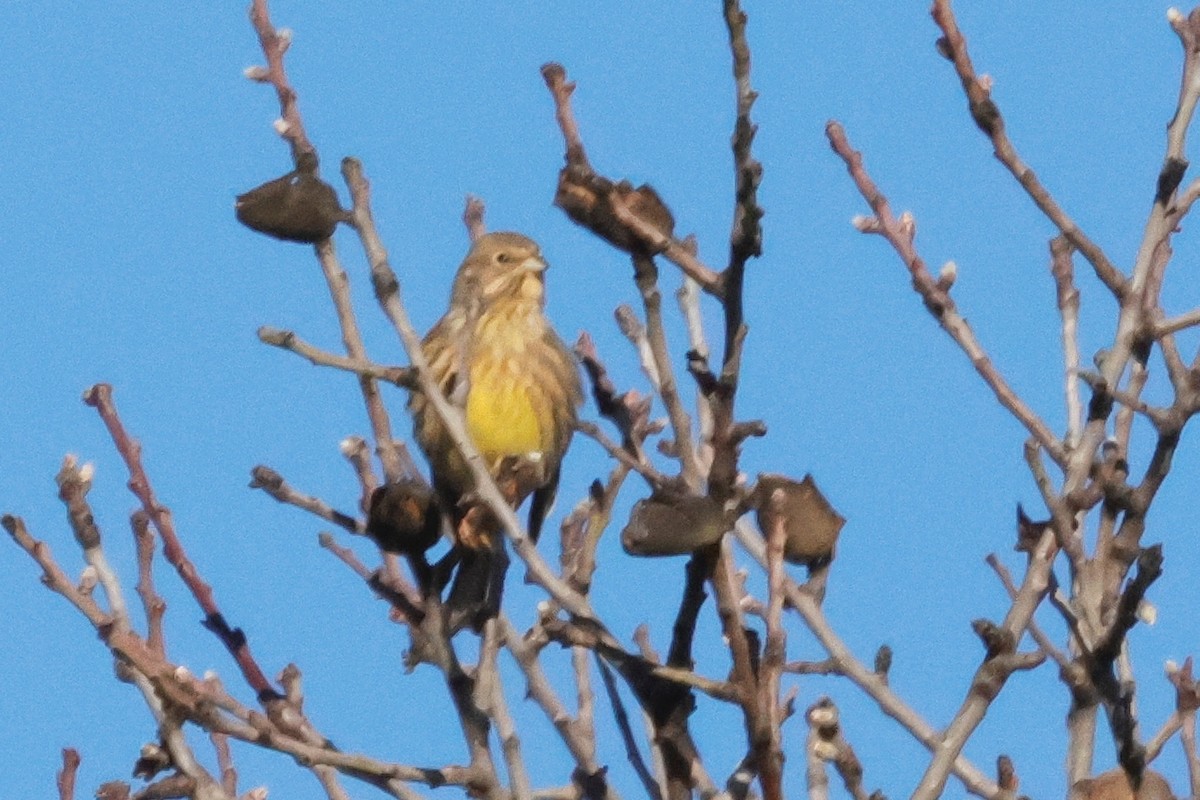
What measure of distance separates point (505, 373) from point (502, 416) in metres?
0.26

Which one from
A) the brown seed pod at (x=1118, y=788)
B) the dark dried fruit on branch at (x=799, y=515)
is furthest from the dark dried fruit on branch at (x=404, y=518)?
the brown seed pod at (x=1118, y=788)

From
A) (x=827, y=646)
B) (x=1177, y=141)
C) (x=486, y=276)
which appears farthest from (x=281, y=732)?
(x=486, y=276)

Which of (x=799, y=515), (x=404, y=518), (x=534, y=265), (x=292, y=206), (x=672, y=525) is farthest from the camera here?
(x=534, y=265)

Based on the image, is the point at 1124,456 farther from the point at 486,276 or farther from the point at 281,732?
the point at 486,276

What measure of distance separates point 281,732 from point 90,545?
67cm

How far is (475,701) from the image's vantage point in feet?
12.3

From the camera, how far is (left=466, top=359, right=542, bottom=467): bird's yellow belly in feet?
21.5

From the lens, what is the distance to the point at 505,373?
6.80 meters

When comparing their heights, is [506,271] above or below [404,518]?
above

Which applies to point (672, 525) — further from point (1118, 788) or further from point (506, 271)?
point (506, 271)

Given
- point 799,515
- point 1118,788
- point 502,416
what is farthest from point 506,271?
point 1118,788

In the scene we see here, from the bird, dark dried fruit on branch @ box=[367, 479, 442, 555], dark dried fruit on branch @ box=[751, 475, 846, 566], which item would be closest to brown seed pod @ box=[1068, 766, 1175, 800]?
dark dried fruit on branch @ box=[751, 475, 846, 566]

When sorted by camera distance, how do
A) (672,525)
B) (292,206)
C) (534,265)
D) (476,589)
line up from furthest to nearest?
(534,265)
(476,589)
(292,206)
(672,525)

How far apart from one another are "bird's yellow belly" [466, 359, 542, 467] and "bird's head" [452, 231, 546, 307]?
48 centimetres
